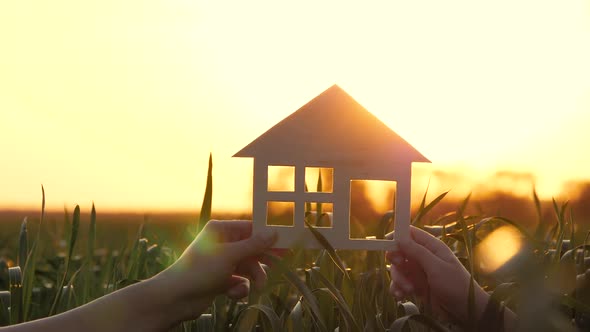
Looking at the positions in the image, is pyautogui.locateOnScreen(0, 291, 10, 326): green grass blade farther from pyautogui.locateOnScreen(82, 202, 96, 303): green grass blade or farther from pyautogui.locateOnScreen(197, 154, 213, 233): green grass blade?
pyautogui.locateOnScreen(197, 154, 213, 233): green grass blade

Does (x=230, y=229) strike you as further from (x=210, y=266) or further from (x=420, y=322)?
(x=420, y=322)

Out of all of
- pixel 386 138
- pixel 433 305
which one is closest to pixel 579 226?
pixel 433 305

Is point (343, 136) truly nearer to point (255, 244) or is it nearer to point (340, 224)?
point (340, 224)

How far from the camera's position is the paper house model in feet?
6.66

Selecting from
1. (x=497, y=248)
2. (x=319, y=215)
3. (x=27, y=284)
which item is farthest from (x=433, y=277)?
(x=27, y=284)

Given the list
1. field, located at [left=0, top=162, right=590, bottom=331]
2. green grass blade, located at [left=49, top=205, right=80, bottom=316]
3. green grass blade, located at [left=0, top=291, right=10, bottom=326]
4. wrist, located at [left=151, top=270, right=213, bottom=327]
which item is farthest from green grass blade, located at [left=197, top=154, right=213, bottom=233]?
green grass blade, located at [left=0, top=291, right=10, bottom=326]

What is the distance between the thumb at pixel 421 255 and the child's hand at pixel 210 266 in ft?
1.23

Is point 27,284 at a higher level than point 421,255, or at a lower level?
lower

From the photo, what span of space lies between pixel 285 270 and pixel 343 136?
40 centimetres

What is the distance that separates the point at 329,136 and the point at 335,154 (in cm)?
5

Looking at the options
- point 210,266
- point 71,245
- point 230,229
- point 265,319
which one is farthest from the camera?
point 71,245

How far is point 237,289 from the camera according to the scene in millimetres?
2102

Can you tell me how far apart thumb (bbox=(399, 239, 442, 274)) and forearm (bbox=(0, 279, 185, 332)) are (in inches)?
26.4

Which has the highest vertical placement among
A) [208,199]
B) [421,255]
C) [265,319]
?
[208,199]
